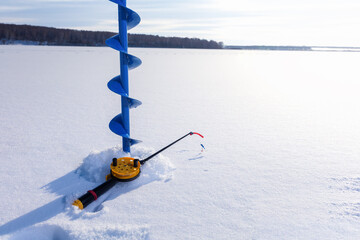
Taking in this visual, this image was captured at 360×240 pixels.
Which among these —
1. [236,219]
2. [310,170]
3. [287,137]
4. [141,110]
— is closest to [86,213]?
[236,219]

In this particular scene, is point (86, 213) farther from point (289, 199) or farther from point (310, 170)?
point (310, 170)

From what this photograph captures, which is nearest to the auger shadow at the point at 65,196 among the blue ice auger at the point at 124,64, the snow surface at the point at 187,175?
the snow surface at the point at 187,175

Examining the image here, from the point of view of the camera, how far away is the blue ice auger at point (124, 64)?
220 cm

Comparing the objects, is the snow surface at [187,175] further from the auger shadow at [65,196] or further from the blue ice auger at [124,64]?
the blue ice auger at [124,64]

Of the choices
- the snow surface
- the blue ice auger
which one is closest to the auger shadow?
the snow surface

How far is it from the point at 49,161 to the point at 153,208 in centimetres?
128

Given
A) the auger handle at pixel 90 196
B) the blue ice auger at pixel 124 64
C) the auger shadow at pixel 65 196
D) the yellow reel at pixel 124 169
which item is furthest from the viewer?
the blue ice auger at pixel 124 64

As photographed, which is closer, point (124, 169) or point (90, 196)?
point (90, 196)

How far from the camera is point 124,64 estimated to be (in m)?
2.29

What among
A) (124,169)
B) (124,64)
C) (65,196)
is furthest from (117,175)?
(124,64)

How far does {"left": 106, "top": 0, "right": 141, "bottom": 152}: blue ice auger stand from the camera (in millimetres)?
2195

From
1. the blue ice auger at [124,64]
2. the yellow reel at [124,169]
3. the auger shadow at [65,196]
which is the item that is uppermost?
the blue ice auger at [124,64]

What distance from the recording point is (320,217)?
1.82 meters

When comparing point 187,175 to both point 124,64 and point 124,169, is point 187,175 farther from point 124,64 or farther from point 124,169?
point 124,64
